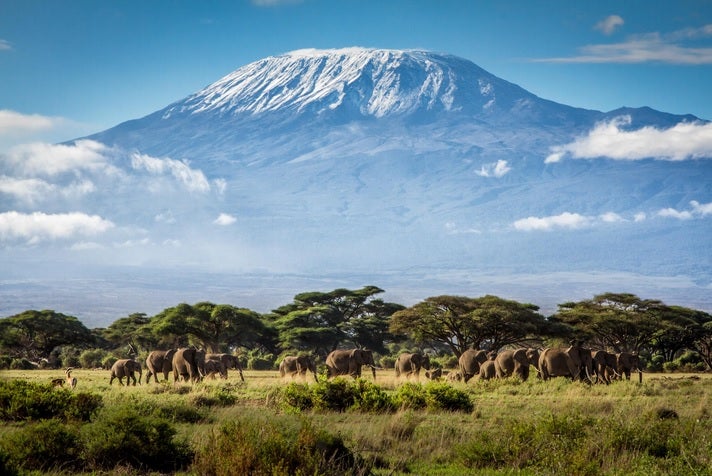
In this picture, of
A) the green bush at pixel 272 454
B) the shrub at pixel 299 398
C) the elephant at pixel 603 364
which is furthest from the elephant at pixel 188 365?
the green bush at pixel 272 454

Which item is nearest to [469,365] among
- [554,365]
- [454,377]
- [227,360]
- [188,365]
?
[454,377]

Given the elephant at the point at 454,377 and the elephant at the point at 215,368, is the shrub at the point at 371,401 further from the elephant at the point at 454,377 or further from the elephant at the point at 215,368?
the elephant at the point at 215,368

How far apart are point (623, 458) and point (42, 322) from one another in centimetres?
5033

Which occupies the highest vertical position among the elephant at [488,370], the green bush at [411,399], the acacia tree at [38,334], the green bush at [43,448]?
the green bush at [43,448]

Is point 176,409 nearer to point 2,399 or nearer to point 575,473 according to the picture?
point 2,399

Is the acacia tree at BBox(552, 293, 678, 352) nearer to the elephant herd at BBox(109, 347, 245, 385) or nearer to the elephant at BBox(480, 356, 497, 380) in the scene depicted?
the elephant at BBox(480, 356, 497, 380)

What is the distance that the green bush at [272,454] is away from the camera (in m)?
11.2

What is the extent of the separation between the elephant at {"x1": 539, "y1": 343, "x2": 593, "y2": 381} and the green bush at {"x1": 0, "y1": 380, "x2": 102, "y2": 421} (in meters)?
16.6

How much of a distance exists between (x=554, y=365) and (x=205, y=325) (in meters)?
29.2

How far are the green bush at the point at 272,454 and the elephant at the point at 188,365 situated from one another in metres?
18.2

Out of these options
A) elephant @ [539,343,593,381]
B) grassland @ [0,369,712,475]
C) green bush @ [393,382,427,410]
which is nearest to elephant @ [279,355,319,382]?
elephant @ [539,343,593,381]

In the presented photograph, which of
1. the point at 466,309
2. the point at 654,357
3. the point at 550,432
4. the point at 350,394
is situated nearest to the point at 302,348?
the point at 466,309

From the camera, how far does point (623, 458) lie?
13414 millimetres

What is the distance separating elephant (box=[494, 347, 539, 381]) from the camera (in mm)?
30078
